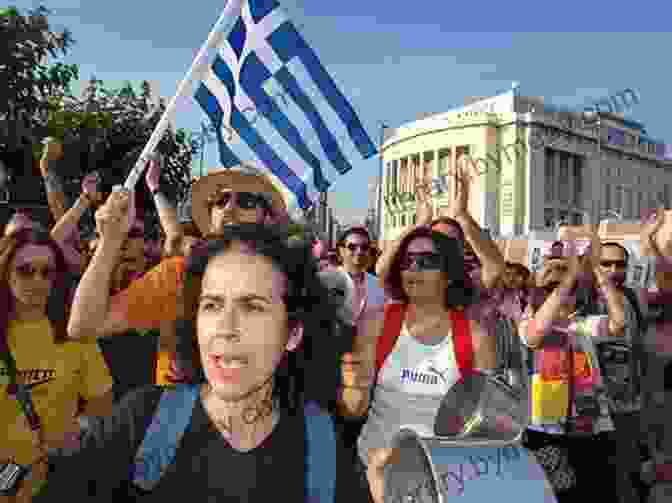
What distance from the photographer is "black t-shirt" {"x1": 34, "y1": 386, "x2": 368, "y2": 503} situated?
1532 mm

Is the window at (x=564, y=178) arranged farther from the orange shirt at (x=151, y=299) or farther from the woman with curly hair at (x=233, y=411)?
the woman with curly hair at (x=233, y=411)

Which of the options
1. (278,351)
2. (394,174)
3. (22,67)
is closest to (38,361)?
(278,351)

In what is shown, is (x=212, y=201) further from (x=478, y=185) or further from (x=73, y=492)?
(x=478, y=185)

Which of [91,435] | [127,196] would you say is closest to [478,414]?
[91,435]

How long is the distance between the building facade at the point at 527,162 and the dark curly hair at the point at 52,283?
5046 centimetres

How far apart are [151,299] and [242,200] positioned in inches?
24.9

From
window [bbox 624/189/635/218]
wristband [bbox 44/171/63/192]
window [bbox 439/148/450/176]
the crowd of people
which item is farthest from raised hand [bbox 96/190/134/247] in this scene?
window [bbox 624/189/635/218]

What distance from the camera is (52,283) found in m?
2.99

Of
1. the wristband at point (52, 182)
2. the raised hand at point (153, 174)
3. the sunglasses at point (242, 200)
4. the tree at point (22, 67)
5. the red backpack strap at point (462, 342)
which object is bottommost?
the red backpack strap at point (462, 342)

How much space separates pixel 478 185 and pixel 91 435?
2327 inches

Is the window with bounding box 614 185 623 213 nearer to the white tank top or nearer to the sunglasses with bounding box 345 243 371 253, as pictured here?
the sunglasses with bounding box 345 243 371 253

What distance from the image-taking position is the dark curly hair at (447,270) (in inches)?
130

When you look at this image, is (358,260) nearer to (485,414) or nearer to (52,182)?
(52,182)

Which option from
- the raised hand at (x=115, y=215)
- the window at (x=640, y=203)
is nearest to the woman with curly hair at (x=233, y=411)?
the raised hand at (x=115, y=215)
